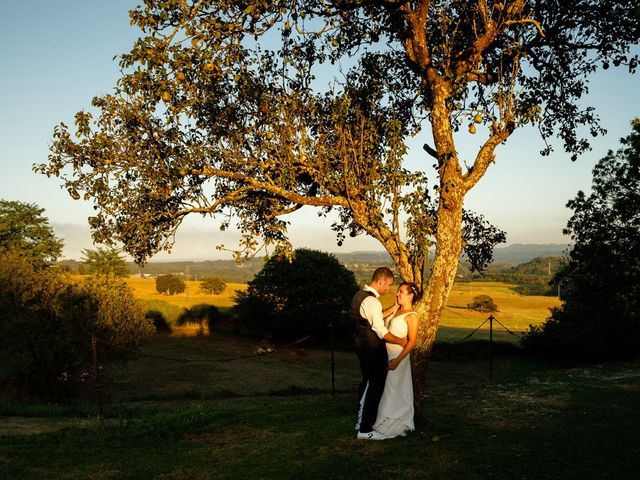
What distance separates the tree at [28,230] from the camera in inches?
2053

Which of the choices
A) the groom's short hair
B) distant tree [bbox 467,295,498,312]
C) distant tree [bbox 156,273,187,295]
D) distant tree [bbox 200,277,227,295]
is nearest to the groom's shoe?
the groom's short hair

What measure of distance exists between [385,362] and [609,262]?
2277 cm

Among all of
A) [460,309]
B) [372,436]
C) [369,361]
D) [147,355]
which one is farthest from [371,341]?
[460,309]

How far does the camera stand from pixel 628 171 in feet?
87.7

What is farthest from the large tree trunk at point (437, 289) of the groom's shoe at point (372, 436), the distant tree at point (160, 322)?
the distant tree at point (160, 322)

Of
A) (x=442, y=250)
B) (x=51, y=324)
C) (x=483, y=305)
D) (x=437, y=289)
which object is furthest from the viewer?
(x=483, y=305)

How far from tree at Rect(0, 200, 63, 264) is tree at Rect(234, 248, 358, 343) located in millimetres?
24166

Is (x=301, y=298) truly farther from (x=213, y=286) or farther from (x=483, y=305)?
(x=213, y=286)

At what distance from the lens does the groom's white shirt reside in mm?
8188

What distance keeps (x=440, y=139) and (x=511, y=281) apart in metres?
139

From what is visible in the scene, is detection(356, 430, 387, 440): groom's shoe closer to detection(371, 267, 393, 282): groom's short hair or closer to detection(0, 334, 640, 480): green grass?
detection(0, 334, 640, 480): green grass

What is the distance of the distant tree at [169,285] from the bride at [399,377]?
8243 centimetres

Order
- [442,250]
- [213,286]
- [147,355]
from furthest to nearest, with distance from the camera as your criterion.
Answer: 1. [213,286]
2. [147,355]
3. [442,250]

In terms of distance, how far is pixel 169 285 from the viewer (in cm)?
8912
